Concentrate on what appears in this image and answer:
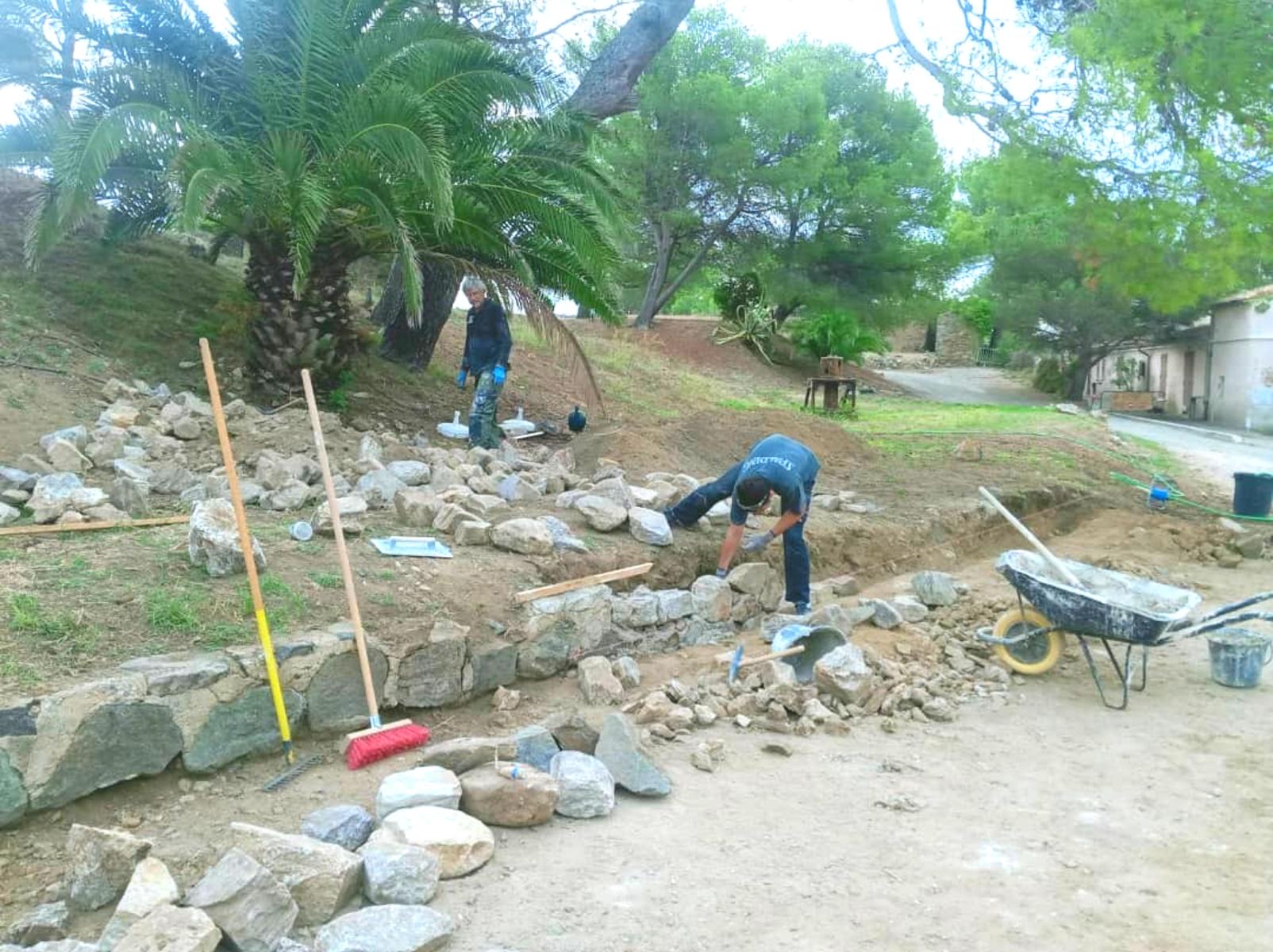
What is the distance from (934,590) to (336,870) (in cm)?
507

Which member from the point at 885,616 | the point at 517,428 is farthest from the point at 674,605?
the point at 517,428

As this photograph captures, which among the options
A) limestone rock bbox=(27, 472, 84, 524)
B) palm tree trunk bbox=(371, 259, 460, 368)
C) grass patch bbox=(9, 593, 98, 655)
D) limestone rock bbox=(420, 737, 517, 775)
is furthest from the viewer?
palm tree trunk bbox=(371, 259, 460, 368)

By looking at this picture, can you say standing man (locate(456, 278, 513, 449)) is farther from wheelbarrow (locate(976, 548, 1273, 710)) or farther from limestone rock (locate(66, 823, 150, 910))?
limestone rock (locate(66, 823, 150, 910))

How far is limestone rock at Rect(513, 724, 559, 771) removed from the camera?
434 cm

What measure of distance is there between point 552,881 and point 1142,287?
26.9 feet

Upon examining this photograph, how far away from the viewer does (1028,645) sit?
6.31 metres

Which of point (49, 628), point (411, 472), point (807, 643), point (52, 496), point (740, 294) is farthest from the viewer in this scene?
point (740, 294)

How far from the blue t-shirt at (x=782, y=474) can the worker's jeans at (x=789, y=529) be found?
11cm

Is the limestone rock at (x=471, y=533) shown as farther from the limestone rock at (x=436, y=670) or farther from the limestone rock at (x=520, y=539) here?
the limestone rock at (x=436, y=670)

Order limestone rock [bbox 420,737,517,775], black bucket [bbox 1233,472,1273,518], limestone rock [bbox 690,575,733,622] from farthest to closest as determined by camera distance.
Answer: black bucket [bbox 1233,472,1273,518]
limestone rock [bbox 690,575,733,622]
limestone rock [bbox 420,737,517,775]

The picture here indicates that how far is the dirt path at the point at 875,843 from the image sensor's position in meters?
3.32

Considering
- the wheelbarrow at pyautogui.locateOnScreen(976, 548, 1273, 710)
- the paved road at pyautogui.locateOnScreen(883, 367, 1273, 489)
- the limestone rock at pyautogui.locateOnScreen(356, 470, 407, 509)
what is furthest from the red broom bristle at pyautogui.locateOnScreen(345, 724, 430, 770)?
the paved road at pyautogui.locateOnScreen(883, 367, 1273, 489)

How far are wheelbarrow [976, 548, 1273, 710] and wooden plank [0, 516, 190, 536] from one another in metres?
4.87

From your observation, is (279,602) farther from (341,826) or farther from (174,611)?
(341,826)
